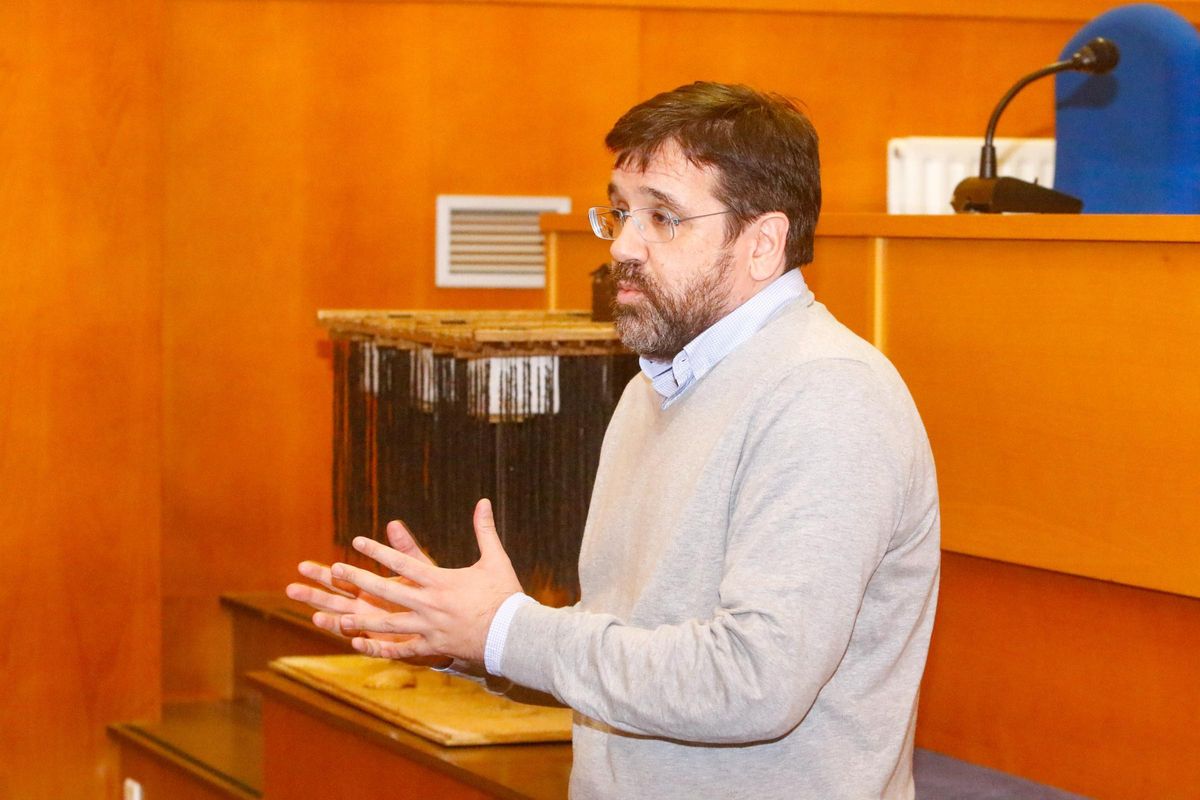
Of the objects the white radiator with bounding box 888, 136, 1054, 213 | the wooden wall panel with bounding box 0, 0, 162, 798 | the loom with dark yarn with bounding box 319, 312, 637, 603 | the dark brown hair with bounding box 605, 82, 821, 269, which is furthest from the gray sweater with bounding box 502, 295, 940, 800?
the wooden wall panel with bounding box 0, 0, 162, 798

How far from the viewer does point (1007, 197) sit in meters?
2.51

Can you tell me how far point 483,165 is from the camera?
396 cm

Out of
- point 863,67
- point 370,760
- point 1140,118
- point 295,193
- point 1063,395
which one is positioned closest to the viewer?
point 1063,395

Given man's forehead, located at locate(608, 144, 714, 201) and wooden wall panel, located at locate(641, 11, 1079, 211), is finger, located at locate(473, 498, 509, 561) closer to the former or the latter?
man's forehead, located at locate(608, 144, 714, 201)

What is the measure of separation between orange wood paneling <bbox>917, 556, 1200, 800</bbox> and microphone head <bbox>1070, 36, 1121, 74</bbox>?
33.0 inches

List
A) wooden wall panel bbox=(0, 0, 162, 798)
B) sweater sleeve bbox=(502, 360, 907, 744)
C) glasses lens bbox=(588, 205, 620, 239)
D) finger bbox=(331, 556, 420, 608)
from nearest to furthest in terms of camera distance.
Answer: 1. sweater sleeve bbox=(502, 360, 907, 744)
2. finger bbox=(331, 556, 420, 608)
3. glasses lens bbox=(588, 205, 620, 239)
4. wooden wall panel bbox=(0, 0, 162, 798)

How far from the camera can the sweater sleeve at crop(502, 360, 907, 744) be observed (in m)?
1.29

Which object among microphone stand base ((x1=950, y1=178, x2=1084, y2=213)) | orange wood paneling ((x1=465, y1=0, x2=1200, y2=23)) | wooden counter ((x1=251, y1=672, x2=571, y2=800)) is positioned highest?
orange wood paneling ((x1=465, y1=0, x2=1200, y2=23))

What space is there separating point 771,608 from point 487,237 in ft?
9.13

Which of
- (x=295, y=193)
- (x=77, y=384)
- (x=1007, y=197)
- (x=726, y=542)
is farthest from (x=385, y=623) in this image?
(x=295, y=193)

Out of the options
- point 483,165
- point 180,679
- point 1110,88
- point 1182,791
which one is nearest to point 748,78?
point 483,165

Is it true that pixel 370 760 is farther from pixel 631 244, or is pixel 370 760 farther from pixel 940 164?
pixel 940 164

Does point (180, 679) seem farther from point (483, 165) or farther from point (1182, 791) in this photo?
point (1182, 791)

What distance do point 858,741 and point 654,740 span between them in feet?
0.62
